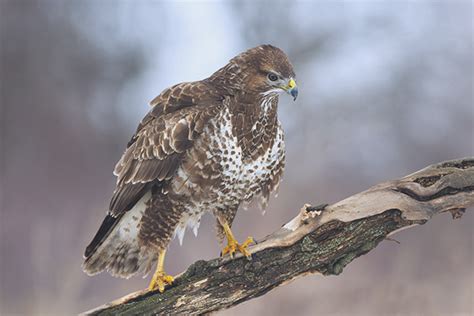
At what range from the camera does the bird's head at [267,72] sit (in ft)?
14.3

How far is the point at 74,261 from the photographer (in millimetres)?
6867

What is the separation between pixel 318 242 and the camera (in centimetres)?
402

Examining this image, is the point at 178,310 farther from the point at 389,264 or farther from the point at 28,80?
the point at 28,80

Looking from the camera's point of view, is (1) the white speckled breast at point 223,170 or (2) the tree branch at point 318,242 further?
(1) the white speckled breast at point 223,170

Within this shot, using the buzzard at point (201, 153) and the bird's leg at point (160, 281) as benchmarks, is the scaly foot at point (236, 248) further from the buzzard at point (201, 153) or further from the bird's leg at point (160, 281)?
the bird's leg at point (160, 281)

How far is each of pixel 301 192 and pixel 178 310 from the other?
12.1 feet

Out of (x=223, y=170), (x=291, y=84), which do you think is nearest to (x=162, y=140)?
(x=223, y=170)

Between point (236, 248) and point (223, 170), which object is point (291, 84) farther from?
point (236, 248)

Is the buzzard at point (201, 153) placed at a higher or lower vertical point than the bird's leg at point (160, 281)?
higher

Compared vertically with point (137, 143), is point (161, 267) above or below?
below

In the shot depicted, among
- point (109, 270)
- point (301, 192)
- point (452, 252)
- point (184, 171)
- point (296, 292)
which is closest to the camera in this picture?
point (184, 171)

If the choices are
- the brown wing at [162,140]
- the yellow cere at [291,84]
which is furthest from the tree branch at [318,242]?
the yellow cere at [291,84]

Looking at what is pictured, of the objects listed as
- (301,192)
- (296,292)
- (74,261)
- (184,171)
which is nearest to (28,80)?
(74,261)

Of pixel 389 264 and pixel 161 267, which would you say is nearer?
pixel 161 267
